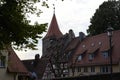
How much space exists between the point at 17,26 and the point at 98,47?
58106 millimetres

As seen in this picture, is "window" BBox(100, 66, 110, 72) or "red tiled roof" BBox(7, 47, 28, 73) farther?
"window" BBox(100, 66, 110, 72)

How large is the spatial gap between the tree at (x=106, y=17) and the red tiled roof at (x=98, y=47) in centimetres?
202

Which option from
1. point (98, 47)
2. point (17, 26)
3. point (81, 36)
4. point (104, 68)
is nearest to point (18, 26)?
point (17, 26)

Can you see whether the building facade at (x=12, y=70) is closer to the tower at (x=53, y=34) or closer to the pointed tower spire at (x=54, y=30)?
the tower at (x=53, y=34)

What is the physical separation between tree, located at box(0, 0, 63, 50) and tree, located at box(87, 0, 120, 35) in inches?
2253

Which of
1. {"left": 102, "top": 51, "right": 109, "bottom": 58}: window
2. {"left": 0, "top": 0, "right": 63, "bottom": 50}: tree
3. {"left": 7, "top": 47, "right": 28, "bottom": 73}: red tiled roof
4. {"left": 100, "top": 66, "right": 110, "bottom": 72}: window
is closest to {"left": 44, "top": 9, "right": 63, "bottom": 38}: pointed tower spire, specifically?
{"left": 102, "top": 51, "right": 109, "bottom": 58}: window

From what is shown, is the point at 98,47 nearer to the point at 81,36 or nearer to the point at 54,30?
the point at 81,36

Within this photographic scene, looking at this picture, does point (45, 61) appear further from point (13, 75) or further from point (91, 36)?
point (13, 75)

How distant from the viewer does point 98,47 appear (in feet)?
236

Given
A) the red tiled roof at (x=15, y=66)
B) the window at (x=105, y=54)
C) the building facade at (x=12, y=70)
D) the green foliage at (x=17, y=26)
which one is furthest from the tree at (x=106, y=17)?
the green foliage at (x=17, y=26)

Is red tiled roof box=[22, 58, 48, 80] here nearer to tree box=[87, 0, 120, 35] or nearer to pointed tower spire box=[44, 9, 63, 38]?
pointed tower spire box=[44, 9, 63, 38]

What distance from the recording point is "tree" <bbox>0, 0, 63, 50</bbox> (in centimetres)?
1437

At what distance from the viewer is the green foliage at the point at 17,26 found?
14.4 m

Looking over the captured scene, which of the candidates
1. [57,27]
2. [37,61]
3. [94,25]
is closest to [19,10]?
[94,25]
